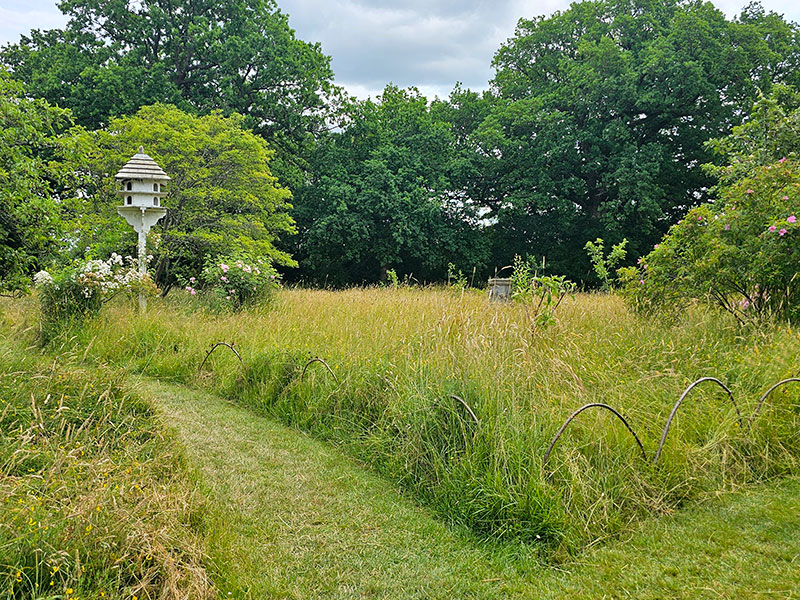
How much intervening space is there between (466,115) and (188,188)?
1294 cm

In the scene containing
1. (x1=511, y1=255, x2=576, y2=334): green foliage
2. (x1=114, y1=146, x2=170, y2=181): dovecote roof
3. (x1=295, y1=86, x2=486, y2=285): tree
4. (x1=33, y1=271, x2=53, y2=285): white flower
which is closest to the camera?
(x1=511, y1=255, x2=576, y2=334): green foliage

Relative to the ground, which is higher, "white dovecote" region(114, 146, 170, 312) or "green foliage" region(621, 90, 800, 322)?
"white dovecote" region(114, 146, 170, 312)

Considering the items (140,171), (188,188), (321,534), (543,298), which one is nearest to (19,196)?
(140,171)

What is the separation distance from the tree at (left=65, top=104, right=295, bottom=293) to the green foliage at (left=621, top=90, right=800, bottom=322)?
7.81 m

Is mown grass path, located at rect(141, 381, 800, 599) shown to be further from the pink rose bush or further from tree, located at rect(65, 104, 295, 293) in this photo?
tree, located at rect(65, 104, 295, 293)

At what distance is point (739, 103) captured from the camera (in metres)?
17.3

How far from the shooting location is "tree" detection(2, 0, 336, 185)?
1629 cm

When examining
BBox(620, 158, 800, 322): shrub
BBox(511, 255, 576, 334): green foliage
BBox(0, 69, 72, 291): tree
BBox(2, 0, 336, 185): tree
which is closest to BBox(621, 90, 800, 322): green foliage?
BBox(620, 158, 800, 322): shrub

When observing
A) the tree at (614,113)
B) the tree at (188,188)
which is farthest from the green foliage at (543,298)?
the tree at (614,113)

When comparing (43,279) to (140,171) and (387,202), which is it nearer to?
(140,171)

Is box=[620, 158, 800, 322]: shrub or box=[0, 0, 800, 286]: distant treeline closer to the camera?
box=[620, 158, 800, 322]: shrub

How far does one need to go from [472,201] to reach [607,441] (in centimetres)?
1802

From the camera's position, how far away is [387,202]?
690 inches

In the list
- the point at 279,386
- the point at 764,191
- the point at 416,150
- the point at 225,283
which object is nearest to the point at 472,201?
the point at 416,150
